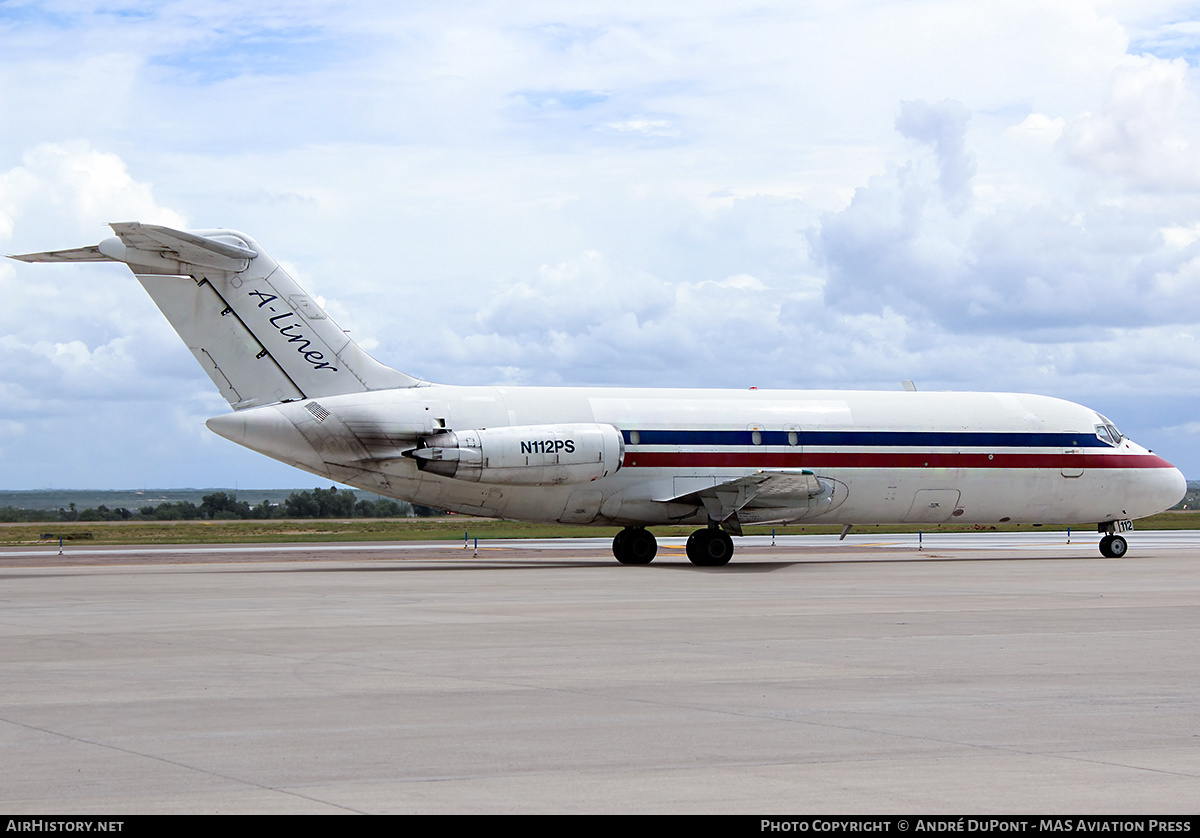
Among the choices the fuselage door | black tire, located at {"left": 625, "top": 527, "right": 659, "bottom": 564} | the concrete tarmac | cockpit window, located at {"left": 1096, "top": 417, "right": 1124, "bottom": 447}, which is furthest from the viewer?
cockpit window, located at {"left": 1096, "top": 417, "right": 1124, "bottom": 447}

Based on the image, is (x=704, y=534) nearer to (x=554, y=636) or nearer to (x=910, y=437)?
(x=910, y=437)

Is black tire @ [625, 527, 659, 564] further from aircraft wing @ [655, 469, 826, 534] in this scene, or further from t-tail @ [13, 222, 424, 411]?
t-tail @ [13, 222, 424, 411]

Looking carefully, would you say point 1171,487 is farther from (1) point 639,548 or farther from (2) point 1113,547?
(1) point 639,548

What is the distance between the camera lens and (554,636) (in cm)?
1490

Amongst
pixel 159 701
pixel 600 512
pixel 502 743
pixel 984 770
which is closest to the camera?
pixel 984 770

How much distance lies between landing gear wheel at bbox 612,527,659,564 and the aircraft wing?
194 cm

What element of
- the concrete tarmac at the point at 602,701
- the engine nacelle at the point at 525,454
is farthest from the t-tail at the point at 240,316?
the concrete tarmac at the point at 602,701

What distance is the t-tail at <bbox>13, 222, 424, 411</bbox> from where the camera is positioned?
87.6 feet

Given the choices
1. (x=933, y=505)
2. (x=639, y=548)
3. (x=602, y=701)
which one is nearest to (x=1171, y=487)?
(x=933, y=505)

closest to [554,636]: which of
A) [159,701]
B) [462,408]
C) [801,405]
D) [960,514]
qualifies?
[159,701]

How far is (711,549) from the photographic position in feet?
95.9

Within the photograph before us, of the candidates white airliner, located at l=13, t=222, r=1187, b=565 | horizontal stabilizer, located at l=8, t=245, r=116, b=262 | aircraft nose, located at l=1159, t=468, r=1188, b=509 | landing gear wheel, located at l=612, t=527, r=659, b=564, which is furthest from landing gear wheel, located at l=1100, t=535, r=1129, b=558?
horizontal stabilizer, located at l=8, t=245, r=116, b=262
